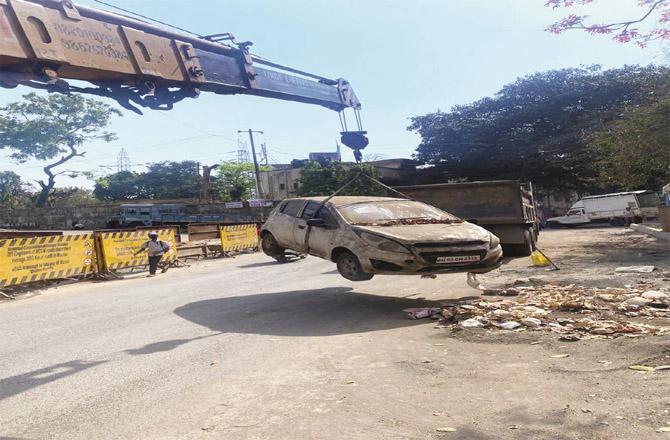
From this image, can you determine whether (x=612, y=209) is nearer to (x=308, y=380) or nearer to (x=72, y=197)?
(x=308, y=380)

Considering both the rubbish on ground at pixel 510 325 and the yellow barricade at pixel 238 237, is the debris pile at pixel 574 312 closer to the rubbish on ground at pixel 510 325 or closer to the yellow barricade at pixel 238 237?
the rubbish on ground at pixel 510 325

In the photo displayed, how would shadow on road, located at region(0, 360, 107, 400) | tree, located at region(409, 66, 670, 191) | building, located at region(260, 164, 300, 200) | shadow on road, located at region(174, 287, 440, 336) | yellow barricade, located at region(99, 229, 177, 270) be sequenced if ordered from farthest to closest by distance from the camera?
building, located at region(260, 164, 300, 200)
tree, located at region(409, 66, 670, 191)
yellow barricade, located at region(99, 229, 177, 270)
shadow on road, located at region(174, 287, 440, 336)
shadow on road, located at region(0, 360, 107, 400)

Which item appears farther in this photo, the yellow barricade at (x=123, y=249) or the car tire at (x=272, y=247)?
the yellow barricade at (x=123, y=249)

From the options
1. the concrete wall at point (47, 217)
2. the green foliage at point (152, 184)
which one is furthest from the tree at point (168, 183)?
the concrete wall at point (47, 217)

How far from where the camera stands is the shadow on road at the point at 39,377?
4.38m

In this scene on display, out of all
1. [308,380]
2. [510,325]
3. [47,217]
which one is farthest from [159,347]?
[47,217]

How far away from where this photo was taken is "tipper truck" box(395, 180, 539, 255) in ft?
40.0

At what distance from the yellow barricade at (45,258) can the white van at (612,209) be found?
96.5 ft

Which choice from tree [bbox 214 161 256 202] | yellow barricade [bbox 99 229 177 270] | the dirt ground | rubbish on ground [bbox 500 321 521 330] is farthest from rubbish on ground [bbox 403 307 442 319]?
tree [bbox 214 161 256 202]

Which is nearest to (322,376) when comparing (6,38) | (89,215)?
(6,38)

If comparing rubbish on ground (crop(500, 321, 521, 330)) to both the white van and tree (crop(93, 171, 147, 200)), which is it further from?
tree (crop(93, 171, 147, 200))

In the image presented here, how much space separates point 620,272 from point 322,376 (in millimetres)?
8222

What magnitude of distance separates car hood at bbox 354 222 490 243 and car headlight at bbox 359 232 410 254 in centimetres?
6

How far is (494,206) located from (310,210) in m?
5.91
